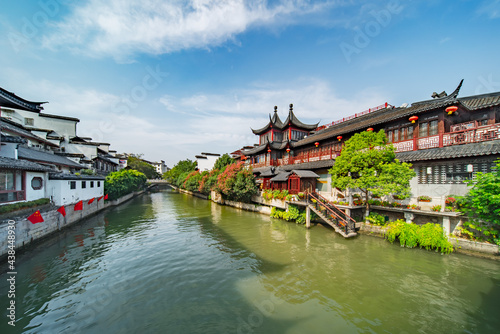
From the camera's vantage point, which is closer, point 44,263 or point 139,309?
point 139,309

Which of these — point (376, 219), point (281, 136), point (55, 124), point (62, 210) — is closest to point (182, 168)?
point (55, 124)

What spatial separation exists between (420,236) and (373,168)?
15.3 ft

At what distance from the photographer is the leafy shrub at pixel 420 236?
36.2 feet

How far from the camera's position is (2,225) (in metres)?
10.2

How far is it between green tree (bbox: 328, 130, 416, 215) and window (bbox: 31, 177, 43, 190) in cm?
2299

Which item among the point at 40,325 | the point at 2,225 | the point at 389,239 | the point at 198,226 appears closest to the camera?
the point at 40,325

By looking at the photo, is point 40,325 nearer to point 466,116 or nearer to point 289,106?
point 466,116

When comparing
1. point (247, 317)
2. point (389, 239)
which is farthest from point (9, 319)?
point (389, 239)

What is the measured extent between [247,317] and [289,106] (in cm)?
2898

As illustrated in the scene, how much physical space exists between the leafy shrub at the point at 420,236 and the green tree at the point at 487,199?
6.15 ft

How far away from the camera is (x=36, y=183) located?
15281 mm

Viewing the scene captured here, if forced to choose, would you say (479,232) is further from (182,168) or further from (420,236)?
(182,168)

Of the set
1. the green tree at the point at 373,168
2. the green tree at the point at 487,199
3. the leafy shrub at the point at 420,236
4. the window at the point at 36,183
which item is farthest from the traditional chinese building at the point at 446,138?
the window at the point at 36,183

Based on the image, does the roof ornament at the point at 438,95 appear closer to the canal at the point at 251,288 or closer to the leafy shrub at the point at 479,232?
the leafy shrub at the point at 479,232
